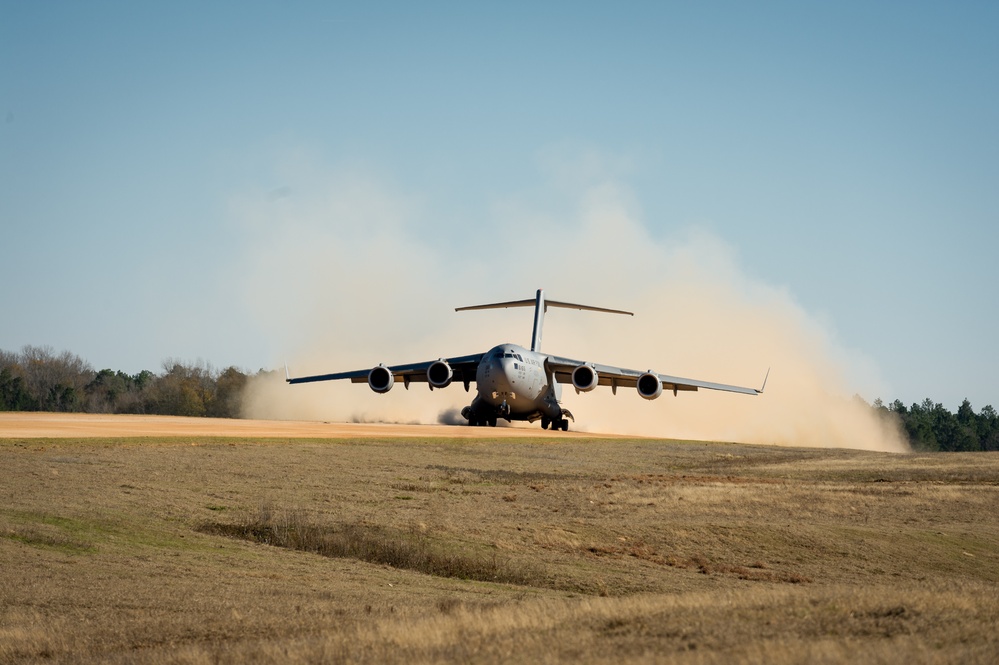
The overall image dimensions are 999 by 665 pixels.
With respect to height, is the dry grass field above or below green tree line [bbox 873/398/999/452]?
below

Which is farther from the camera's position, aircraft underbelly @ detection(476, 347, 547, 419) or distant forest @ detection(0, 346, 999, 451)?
distant forest @ detection(0, 346, 999, 451)

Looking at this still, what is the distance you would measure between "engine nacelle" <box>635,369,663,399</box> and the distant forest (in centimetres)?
5398

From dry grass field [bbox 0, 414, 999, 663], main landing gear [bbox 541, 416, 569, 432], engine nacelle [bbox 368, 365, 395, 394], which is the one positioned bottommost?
dry grass field [bbox 0, 414, 999, 663]

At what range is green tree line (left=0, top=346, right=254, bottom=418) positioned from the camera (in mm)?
104625

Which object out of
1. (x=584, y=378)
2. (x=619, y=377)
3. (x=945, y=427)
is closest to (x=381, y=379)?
(x=584, y=378)

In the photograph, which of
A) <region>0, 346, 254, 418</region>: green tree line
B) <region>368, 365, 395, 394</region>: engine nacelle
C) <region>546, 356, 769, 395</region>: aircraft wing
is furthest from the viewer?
<region>0, 346, 254, 418</region>: green tree line

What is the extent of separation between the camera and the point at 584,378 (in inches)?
2149

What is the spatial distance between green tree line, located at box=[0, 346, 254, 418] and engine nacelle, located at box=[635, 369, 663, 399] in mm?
54210

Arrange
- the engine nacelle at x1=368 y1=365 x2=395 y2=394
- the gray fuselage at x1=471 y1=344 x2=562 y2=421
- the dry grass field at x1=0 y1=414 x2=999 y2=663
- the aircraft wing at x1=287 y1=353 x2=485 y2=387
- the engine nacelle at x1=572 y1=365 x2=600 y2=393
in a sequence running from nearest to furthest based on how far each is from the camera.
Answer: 1. the dry grass field at x1=0 y1=414 x2=999 y2=663
2. the gray fuselage at x1=471 y1=344 x2=562 y2=421
3. the engine nacelle at x1=368 y1=365 x2=395 y2=394
4. the engine nacelle at x1=572 y1=365 x2=600 y2=393
5. the aircraft wing at x1=287 y1=353 x2=485 y2=387

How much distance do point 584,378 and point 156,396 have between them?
7136 cm

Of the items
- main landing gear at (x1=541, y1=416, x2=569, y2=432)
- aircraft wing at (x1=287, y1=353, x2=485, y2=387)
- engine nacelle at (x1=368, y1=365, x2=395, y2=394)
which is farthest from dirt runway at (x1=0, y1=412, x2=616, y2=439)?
main landing gear at (x1=541, y1=416, x2=569, y2=432)

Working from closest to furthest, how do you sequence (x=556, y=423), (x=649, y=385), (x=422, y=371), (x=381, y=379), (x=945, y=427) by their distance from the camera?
(x=649, y=385)
(x=381, y=379)
(x=422, y=371)
(x=556, y=423)
(x=945, y=427)

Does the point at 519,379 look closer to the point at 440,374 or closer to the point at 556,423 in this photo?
the point at 440,374

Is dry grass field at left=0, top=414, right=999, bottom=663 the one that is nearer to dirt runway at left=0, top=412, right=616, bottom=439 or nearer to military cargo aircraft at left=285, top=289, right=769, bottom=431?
dirt runway at left=0, top=412, right=616, bottom=439
